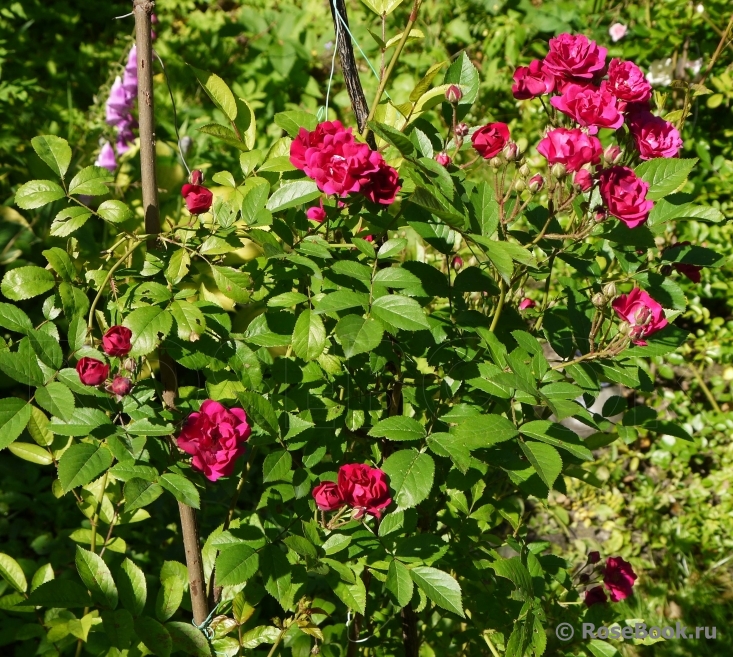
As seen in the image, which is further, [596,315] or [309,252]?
[596,315]

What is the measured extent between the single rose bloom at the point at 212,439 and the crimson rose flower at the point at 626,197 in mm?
557

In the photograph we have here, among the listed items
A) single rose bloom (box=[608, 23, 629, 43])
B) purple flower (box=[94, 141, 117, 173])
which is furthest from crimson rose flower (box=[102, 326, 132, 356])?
single rose bloom (box=[608, 23, 629, 43])

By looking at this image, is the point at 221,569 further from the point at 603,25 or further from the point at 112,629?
the point at 603,25

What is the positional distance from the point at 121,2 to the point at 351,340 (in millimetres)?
3901

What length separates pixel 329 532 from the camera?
1104 mm

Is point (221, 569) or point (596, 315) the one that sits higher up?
point (596, 315)

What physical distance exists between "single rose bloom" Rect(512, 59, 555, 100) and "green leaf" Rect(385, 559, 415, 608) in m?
0.71

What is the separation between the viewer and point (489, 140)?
41.4 inches

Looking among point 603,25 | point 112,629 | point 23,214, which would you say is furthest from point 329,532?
point 603,25

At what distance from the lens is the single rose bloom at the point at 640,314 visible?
0.95 meters

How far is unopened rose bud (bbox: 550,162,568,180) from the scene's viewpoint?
946 mm

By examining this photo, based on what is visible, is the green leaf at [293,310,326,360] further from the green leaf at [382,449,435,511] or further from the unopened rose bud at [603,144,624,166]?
the unopened rose bud at [603,144,624,166]

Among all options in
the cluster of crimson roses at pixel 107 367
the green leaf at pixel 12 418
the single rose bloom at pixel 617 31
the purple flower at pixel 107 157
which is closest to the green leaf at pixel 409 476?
the cluster of crimson roses at pixel 107 367

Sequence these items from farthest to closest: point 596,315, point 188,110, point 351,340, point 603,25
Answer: point 603,25 < point 188,110 < point 596,315 < point 351,340
